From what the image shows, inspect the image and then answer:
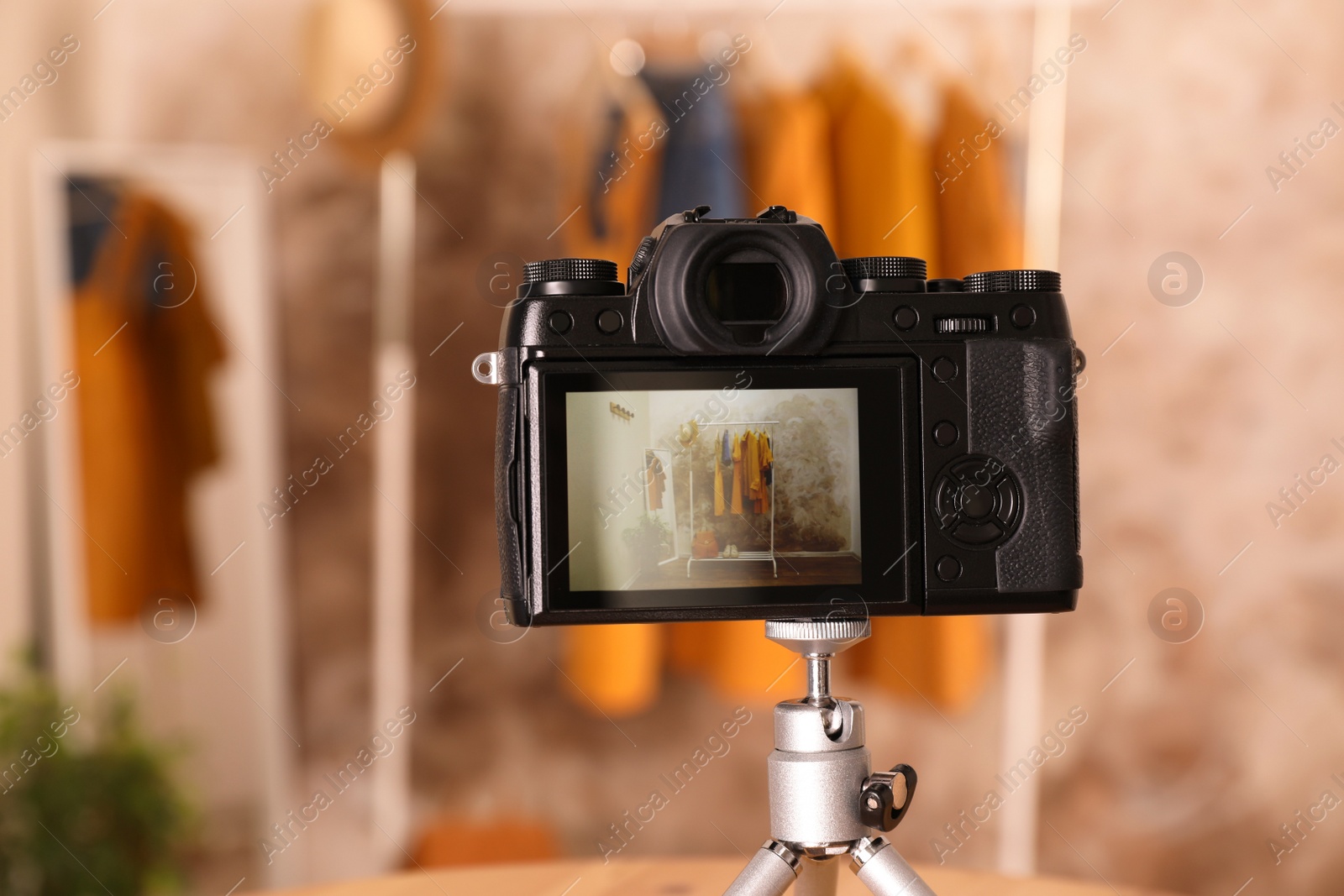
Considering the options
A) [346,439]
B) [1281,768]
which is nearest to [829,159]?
[346,439]

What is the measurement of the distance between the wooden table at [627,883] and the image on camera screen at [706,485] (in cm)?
36

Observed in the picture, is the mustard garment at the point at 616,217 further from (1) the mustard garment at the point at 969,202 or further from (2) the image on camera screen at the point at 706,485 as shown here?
(2) the image on camera screen at the point at 706,485

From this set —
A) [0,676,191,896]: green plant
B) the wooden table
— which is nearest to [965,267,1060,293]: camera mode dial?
the wooden table

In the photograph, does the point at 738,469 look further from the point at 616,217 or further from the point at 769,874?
the point at 616,217

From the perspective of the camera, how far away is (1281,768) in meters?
1.78

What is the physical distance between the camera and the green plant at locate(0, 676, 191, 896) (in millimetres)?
1550

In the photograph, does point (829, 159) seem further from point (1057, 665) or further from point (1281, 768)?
point (1281, 768)

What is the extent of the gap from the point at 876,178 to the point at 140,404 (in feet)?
3.93

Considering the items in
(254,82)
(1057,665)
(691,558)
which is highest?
(254,82)

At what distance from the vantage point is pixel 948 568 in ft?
2.23

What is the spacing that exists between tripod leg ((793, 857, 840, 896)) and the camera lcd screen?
18cm

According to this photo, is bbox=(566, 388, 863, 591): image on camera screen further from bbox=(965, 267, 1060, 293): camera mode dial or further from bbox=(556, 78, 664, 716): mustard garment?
bbox=(556, 78, 664, 716): mustard garment

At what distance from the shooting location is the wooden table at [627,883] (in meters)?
0.86

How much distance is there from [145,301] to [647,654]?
976 mm
